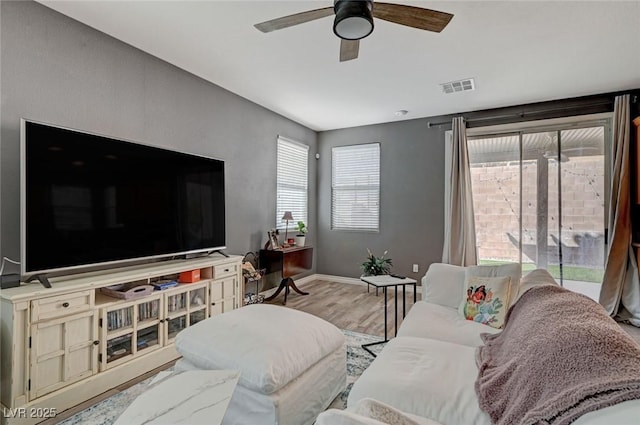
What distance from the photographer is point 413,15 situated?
186 cm

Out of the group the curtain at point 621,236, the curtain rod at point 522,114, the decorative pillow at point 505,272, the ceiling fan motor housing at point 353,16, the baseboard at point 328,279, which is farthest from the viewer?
Result: the baseboard at point 328,279

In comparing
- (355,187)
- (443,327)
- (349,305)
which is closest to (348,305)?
(349,305)

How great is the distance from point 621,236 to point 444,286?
261 centimetres

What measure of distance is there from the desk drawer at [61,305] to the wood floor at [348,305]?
225cm

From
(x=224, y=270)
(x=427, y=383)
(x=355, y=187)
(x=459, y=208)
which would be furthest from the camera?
(x=355, y=187)

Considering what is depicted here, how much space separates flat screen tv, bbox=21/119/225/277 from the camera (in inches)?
78.0

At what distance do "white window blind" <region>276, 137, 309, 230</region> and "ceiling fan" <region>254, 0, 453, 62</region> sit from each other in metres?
2.88

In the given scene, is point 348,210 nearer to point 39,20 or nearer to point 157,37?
point 157,37

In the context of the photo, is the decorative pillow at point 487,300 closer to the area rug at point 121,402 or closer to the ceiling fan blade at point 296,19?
the area rug at point 121,402

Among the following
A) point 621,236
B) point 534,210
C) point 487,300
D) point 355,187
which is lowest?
point 487,300

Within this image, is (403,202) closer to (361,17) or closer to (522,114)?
(522,114)

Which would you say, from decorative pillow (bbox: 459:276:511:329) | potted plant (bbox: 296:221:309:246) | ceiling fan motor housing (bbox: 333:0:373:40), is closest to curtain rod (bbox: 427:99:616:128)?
potted plant (bbox: 296:221:309:246)

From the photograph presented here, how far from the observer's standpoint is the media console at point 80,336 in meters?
1.77

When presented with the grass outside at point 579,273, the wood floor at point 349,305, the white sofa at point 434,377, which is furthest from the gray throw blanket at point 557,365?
the grass outside at point 579,273
